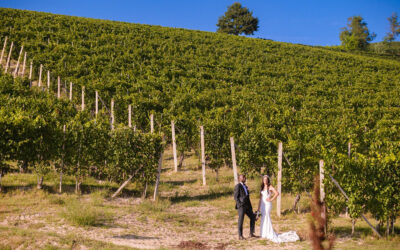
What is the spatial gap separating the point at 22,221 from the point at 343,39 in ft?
302

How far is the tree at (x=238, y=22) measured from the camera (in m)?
74.2

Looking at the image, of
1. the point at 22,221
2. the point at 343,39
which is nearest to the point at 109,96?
the point at 22,221

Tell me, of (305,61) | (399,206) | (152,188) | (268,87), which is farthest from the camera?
(305,61)

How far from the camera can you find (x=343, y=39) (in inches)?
3381

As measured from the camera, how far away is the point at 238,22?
2938 inches

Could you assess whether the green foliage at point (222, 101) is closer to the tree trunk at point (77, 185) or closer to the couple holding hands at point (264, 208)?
the tree trunk at point (77, 185)

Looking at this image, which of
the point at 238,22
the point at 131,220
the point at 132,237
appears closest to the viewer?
the point at 132,237

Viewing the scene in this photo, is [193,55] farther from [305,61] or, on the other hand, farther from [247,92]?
[305,61]

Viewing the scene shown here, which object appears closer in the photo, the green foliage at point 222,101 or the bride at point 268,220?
the bride at point 268,220

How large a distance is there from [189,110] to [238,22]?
57.7 m

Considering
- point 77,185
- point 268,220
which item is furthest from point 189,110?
point 268,220

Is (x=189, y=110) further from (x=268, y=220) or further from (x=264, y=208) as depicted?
(x=268, y=220)

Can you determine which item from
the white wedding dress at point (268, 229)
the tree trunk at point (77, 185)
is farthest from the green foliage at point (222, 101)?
the white wedding dress at point (268, 229)

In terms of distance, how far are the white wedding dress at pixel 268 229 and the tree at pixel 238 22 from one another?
69.5m
